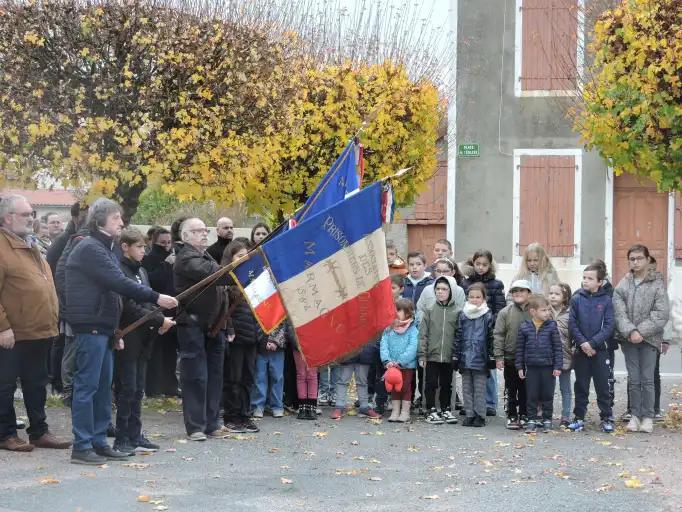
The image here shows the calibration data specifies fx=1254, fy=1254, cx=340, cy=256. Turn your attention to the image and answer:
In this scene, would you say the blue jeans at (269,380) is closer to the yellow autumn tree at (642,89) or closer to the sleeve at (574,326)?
the sleeve at (574,326)

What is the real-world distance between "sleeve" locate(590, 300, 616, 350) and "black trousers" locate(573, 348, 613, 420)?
0.14 metres

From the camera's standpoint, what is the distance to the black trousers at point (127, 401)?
967 centimetres

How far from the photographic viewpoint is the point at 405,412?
1223 cm

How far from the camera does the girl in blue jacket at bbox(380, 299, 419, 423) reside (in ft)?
40.2

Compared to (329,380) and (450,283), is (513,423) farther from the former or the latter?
(329,380)

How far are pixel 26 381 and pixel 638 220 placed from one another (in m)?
15.3

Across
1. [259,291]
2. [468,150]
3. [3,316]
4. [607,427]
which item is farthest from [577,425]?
[468,150]

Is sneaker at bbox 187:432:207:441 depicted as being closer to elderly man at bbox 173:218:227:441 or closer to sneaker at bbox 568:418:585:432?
elderly man at bbox 173:218:227:441

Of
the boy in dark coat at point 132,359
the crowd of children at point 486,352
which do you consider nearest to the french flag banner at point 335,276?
the boy in dark coat at point 132,359

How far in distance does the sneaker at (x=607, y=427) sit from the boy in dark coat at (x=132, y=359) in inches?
168

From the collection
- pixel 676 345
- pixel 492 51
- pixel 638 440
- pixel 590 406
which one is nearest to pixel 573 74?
pixel 492 51

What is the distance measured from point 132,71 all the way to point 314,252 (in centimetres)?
520

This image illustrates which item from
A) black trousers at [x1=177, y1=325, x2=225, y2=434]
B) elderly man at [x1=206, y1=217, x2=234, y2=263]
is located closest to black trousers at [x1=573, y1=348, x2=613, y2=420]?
black trousers at [x1=177, y1=325, x2=225, y2=434]

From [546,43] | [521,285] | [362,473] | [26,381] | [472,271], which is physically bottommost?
[362,473]
